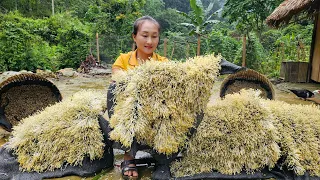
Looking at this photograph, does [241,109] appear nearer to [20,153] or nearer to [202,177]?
[202,177]

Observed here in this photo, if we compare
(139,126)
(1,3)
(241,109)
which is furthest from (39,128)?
(1,3)

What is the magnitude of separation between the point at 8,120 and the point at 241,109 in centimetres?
205

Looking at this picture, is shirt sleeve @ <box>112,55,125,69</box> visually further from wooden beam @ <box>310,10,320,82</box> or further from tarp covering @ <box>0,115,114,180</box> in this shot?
wooden beam @ <box>310,10,320,82</box>

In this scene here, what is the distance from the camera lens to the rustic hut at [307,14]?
5504 millimetres

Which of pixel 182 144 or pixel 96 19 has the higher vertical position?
pixel 96 19

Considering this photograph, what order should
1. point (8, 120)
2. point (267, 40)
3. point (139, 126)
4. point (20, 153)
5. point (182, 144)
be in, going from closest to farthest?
1. point (139, 126)
2. point (182, 144)
3. point (20, 153)
4. point (8, 120)
5. point (267, 40)

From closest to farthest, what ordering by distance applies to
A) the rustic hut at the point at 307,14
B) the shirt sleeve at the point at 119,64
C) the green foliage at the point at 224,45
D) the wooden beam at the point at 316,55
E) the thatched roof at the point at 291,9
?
1. the shirt sleeve at the point at 119,64
2. the thatched roof at the point at 291,9
3. the rustic hut at the point at 307,14
4. the wooden beam at the point at 316,55
5. the green foliage at the point at 224,45

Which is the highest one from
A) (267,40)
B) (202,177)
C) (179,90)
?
(267,40)

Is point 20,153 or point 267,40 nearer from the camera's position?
point 20,153

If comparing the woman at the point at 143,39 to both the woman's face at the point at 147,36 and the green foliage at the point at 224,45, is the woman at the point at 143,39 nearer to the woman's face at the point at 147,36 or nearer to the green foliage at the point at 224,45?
the woman's face at the point at 147,36

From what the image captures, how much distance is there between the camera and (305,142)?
1.56m

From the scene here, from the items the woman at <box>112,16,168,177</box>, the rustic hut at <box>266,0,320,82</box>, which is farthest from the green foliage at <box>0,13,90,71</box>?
the woman at <box>112,16,168,177</box>

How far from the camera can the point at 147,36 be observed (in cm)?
183

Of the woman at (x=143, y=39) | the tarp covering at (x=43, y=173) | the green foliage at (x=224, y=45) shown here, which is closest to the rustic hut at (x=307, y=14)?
the green foliage at (x=224, y=45)
